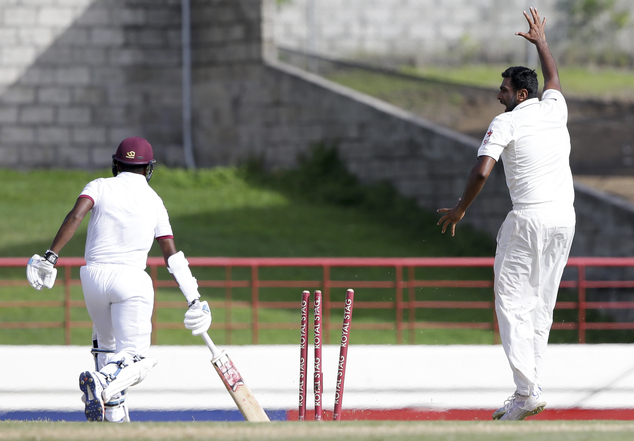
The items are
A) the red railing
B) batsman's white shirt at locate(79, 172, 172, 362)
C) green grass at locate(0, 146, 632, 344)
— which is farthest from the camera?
green grass at locate(0, 146, 632, 344)

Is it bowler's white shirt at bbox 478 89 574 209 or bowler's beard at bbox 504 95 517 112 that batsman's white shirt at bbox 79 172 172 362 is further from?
bowler's beard at bbox 504 95 517 112

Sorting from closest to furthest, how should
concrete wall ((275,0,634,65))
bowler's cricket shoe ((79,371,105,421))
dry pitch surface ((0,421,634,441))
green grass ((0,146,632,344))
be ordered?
dry pitch surface ((0,421,634,441))
bowler's cricket shoe ((79,371,105,421))
green grass ((0,146,632,344))
concrete wall ((275,0,634,65))

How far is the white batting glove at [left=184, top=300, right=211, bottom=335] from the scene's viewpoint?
16.2 ft

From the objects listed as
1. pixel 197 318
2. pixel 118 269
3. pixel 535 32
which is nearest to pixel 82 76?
pixel 118 269

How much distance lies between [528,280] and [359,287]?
693 cm

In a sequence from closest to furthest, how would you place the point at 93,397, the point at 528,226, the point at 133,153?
1. the point at 93,397
2. the point at 528,226
3. the point at 133,153

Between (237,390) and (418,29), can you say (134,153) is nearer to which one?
(237,390)

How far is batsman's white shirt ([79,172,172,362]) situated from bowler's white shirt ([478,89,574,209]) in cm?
218

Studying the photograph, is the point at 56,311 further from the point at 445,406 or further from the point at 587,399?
the point at 587,399

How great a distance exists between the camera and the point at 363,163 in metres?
18.4

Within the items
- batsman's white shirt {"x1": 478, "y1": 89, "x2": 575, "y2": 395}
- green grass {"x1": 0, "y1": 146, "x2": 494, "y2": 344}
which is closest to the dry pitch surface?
batsman's white shirt {"x1": 478, "y1": 89, "x2": 575, "y2": 395}

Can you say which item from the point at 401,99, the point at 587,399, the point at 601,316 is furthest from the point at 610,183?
the point at 587,399

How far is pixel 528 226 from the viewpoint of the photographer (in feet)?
15.7

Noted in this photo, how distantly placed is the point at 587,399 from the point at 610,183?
7415 mm
